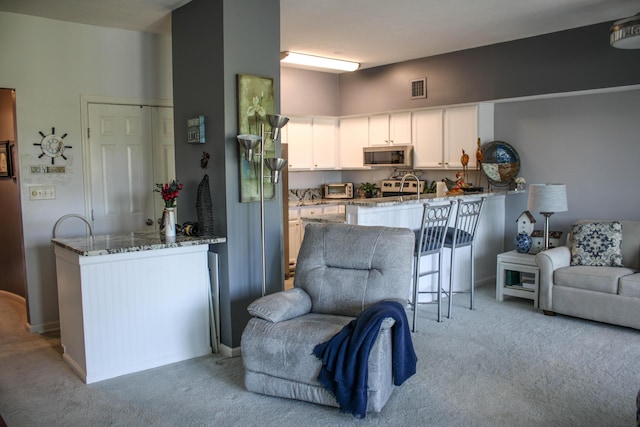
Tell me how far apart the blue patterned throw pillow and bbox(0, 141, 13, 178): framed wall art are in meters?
5.62

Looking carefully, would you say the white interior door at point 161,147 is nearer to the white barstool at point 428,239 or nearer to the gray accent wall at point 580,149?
the white barstool at point 428,239

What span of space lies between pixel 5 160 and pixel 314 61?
3519 mm

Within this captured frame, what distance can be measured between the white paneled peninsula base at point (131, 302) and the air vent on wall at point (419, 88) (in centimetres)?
381

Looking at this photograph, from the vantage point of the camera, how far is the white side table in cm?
514

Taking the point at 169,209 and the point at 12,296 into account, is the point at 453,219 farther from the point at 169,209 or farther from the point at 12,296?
the point at 12,296

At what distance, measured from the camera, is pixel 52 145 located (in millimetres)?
4648

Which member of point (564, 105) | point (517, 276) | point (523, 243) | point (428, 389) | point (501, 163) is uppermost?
point (564, 105)

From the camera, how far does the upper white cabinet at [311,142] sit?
277 inches

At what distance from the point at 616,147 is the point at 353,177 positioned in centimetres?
361

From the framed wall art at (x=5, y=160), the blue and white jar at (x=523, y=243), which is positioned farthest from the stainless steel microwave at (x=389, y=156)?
the framed wall art at (x=5, y=160)

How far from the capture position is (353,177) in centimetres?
793

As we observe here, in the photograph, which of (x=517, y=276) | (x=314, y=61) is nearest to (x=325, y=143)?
(x=314, y=61)

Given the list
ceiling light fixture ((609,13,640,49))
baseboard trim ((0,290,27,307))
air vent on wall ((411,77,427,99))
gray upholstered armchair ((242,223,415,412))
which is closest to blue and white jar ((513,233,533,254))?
ceiling light fixture ((609,13,640,49))

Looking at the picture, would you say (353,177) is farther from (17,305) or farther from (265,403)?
(265,403)
